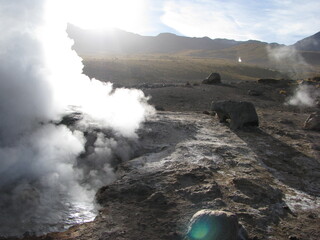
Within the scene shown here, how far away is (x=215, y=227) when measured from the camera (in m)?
4.54

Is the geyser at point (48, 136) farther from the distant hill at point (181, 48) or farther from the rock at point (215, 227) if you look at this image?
the distant hill at point (181, 48)

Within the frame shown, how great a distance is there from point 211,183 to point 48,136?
12.7ft

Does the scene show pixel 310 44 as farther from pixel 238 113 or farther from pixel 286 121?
pixel 238 113

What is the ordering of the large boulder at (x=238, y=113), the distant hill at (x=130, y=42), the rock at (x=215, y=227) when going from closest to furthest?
the rock at (x=215, y=227), the large boulder at (x=238, y=113), the distant hill at (x=130, y=42)

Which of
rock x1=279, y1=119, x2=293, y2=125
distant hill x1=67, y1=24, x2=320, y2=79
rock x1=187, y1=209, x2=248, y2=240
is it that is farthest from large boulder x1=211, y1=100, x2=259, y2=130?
distant hill x1=67, y1=24, x2=320, y2=79

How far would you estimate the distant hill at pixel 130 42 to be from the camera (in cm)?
11800

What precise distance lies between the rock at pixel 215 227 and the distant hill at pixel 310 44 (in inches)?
6764

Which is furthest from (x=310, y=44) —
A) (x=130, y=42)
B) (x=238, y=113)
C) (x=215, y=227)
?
(x=215, y=227)

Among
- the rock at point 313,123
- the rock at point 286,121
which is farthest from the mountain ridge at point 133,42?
the rock at point 313,123

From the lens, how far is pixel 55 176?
6.58 m

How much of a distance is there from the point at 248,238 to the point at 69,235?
258 centimetres

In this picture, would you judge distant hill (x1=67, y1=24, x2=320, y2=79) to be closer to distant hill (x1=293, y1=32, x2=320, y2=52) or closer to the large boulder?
distant hill (x1=293, y1=32, x2=320, y2=52)

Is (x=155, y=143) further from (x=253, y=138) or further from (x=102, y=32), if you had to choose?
(x=102, y=32)

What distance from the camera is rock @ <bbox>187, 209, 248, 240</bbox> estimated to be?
4.50 meters
